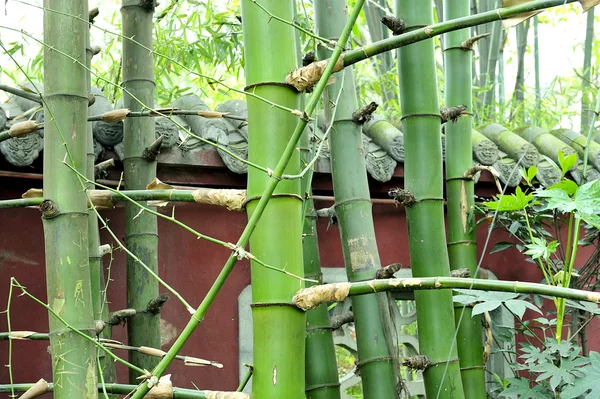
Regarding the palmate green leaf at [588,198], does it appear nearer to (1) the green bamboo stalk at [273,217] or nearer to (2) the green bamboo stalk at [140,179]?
(1) the green bamboo stalk at [273,217]

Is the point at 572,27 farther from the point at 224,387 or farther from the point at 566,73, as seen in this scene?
the point at 224,387

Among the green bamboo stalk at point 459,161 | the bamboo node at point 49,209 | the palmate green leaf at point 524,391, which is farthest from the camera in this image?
the green bamboo stalk at point 459,161

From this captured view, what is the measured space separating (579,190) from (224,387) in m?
1.75

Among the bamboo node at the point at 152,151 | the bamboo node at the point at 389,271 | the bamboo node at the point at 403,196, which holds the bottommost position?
the bamboo node at the point at 389,271

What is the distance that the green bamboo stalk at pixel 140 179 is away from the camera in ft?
7.48

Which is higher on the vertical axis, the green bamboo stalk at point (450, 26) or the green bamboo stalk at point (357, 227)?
the green bamboo stalk at point (450, 26)

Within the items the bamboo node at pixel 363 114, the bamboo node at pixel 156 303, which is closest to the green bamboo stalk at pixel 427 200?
the bamboo node at pixel 363 114

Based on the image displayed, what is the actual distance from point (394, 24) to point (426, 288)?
85 cm

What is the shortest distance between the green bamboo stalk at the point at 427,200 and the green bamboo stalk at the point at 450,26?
891mm

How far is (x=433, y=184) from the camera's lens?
1982 millimetres

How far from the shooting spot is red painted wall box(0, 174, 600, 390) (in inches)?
112

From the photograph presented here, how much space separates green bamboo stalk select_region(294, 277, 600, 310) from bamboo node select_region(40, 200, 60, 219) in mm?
396

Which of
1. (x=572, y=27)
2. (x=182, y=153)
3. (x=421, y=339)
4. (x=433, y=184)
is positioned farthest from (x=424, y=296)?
(x=572, y=27)

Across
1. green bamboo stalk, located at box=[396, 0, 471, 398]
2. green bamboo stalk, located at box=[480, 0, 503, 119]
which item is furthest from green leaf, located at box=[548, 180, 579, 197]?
green bamboo stalk, located at box=[480, 0, 503, 119]
